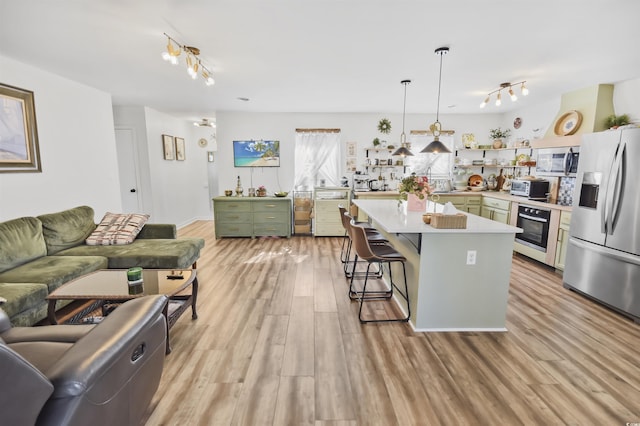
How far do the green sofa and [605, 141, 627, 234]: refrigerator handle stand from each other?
4.35 metres

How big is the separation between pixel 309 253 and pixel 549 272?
131 inches

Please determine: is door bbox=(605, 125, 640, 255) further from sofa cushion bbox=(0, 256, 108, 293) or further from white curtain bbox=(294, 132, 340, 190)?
sofa cushion bbox=(0, 256, 108, 293)

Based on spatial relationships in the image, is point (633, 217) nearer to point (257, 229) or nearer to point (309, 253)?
point (309, 253)

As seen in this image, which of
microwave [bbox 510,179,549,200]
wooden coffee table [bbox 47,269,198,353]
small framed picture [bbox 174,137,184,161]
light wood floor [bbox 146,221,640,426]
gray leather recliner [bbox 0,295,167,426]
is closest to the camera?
gray leather recliner [bbox 0,295,167,426]

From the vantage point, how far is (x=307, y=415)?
1630mm

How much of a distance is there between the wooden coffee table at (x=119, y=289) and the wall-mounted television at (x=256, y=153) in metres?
3.64

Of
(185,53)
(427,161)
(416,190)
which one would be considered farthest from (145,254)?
(427,161)

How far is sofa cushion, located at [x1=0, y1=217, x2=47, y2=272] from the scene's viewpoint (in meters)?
2.59

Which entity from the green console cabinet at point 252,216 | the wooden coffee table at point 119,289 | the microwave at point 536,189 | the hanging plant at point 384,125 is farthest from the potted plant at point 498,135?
the wooden coffee table at point 119,289

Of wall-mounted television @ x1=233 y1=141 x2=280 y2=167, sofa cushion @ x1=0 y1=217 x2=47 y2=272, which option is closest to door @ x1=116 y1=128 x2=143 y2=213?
wall-mounted television @ x1=233 y1=141 x2=280 y2=167

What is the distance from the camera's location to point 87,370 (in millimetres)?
1009

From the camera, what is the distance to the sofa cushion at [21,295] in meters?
2.03

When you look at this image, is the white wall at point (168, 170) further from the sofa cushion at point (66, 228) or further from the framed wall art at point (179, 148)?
the sofa cushion at point (66, 228)

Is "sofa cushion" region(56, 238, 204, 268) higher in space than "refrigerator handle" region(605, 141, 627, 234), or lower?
lower
